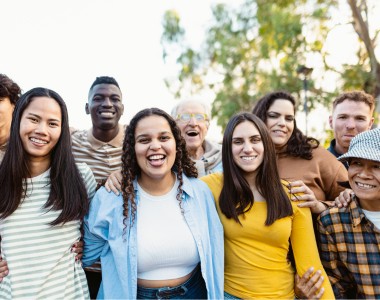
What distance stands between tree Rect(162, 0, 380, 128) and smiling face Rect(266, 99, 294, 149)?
11713 millimetres

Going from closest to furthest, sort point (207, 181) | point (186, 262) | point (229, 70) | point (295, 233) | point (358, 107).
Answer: point (186, 262) < point (295, 233) < point (207, 181) < point (358, 107) < point (229, 70)

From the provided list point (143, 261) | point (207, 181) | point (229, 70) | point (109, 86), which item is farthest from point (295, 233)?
point (229, 70)

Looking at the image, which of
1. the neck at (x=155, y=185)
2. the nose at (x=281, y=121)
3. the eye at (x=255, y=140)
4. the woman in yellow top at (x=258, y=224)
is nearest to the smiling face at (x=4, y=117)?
the neck at (x=155, y=185)

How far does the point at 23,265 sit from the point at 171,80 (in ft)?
71.2

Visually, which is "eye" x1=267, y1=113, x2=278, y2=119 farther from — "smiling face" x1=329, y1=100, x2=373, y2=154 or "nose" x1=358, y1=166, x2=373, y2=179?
"nose" x1=358, y1=166, x2=373, y2=179

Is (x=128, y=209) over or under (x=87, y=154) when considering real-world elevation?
under

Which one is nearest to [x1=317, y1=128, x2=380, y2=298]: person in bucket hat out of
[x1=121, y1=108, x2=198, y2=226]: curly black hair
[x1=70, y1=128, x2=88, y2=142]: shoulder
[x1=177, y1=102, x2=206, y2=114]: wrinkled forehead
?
[x1=121, y1=108, x2=198, y2=226]: curly black hair

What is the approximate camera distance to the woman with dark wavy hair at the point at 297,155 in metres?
3.48

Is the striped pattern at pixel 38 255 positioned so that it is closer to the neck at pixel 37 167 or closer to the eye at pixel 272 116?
the neck at pixel 37 167

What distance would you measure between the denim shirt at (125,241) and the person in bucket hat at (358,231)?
36.9 inches

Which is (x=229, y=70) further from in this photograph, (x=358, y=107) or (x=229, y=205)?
(x=229, y=205)

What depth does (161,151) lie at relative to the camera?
9.65 ft

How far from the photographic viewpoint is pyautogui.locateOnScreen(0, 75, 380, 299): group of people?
2.73 m

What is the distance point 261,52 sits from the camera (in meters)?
17.4
